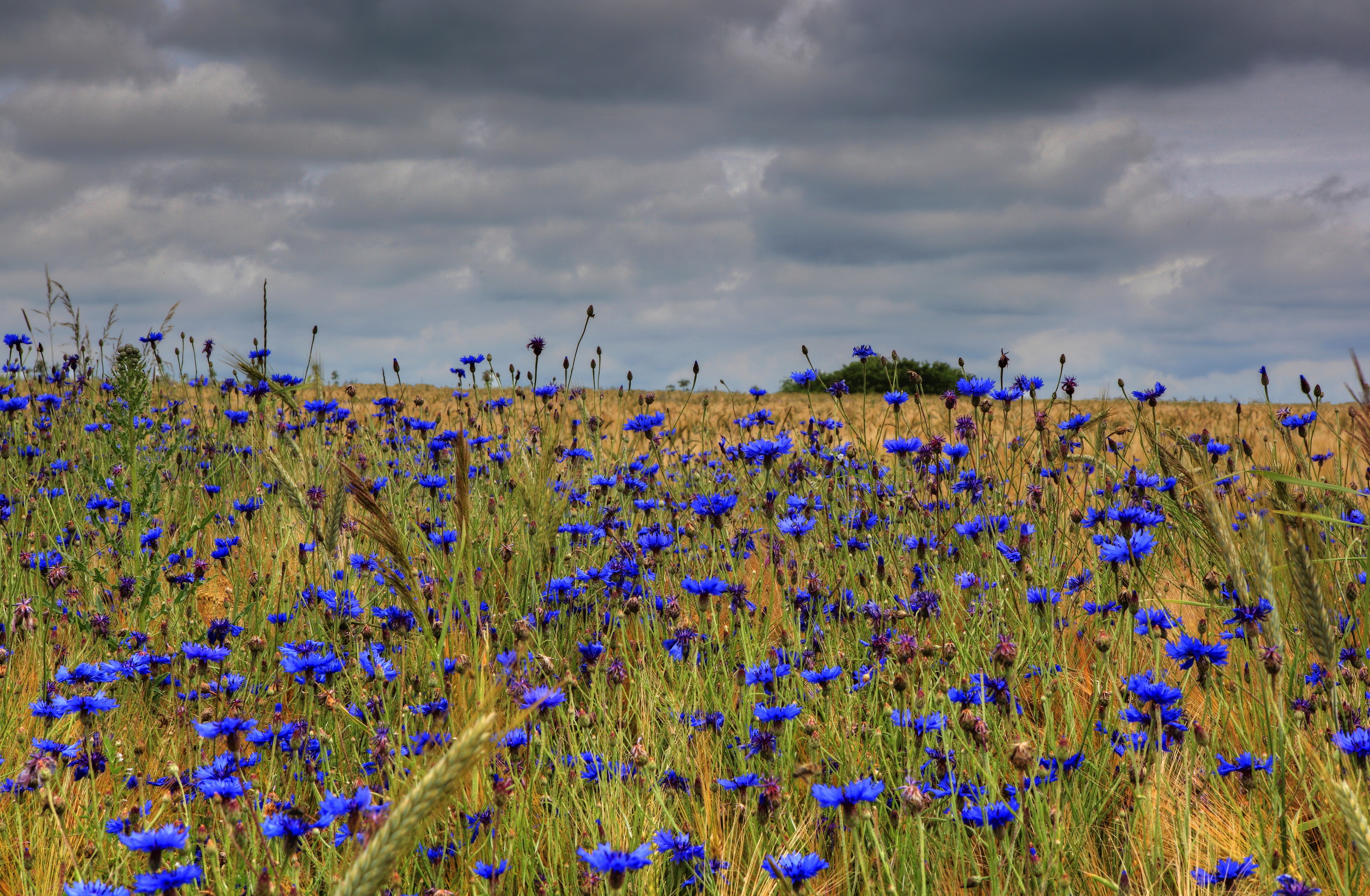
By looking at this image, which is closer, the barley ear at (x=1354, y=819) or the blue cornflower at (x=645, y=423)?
the barley ear at (x=1354, y=819)

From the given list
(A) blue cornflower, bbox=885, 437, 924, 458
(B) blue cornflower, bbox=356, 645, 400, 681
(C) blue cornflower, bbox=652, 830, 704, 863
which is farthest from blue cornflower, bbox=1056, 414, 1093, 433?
(B) blue cornflower, bbox=356, 645, 400, 681

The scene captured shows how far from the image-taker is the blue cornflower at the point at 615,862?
148cm

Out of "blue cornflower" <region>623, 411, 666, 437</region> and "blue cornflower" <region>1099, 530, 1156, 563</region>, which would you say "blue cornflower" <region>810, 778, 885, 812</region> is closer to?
"blue cornflower" <region>1099, 530, 1156, 563</region>

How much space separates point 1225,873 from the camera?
5.21 ft

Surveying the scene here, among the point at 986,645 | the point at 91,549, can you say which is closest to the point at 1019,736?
the point at 986,645

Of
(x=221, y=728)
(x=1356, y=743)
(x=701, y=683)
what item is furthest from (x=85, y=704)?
(x=1356, y=743)

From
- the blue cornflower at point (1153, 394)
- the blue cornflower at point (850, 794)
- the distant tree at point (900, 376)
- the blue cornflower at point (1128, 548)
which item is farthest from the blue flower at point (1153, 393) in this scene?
the distant tree at point (900, 376)

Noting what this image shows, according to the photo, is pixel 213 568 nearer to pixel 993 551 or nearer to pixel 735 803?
pixel 735 803

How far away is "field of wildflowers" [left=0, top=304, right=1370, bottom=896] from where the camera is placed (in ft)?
5.72

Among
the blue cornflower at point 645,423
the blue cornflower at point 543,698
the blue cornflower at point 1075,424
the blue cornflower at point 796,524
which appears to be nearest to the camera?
the blue cornflower at point 543,698

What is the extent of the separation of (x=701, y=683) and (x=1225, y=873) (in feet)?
4.63

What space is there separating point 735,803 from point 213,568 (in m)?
3.35

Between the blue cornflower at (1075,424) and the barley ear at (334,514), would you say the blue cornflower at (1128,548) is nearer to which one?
the blue cornflower at (1075,424)

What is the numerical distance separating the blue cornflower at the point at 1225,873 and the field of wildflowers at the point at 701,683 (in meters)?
0.01
